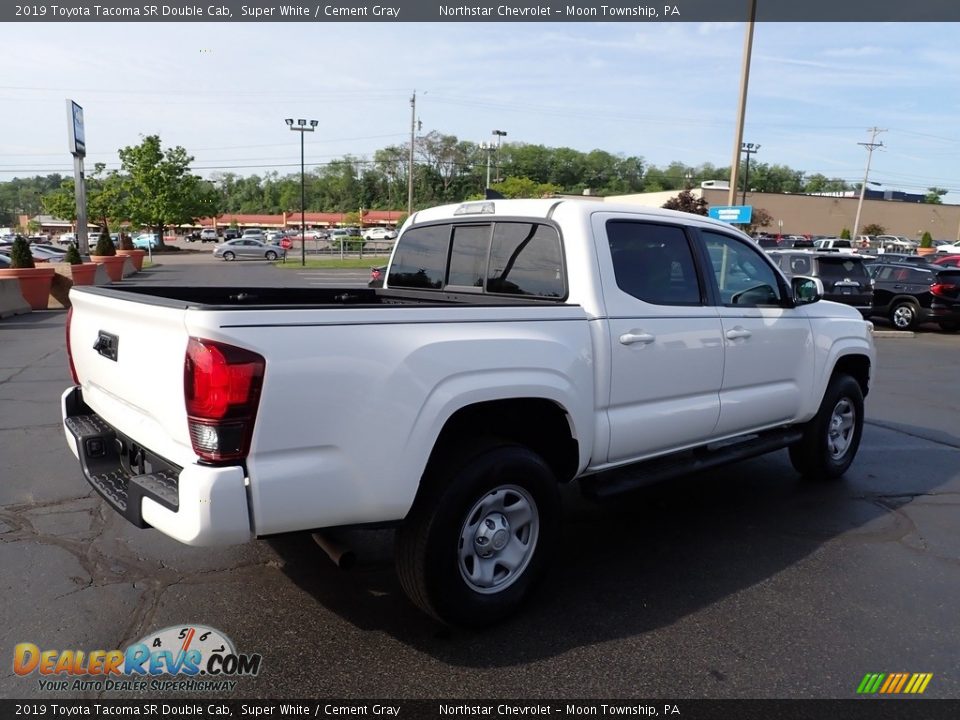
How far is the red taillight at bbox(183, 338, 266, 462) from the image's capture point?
98.3 inches

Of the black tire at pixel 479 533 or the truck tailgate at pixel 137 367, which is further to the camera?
the black tire at pixel 479 533

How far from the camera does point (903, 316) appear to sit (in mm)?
17125

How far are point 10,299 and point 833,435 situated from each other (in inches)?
653

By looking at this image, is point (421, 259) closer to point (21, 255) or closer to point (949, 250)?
point (21, 255)

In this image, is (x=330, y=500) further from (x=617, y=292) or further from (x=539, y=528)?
(x=617, y=292)

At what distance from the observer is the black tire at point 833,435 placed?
5363 millimetres

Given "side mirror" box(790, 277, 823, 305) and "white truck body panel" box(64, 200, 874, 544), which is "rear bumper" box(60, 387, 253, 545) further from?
"side mirror" box(790, 277, 823, 305)

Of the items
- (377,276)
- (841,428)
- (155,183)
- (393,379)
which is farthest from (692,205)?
(155,183)

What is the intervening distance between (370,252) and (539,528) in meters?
53.4

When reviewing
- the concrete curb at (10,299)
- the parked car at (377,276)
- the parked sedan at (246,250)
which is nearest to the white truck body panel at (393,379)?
the parked car at (377,276)

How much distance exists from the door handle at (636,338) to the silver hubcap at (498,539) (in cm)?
96

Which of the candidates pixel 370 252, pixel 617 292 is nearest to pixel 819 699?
pixel 617 292

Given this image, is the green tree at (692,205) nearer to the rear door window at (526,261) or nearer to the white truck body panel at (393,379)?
the white truck body panel at (393,379)

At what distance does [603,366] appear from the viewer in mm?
3568
